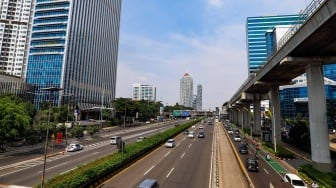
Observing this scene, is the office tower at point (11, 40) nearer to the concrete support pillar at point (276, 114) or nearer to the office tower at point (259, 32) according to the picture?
the office tower at point (259, 32)

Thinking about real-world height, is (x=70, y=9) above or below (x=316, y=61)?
A: above

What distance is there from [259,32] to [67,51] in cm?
13594

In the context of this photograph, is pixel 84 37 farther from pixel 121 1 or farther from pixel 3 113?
→ pixel 3 113

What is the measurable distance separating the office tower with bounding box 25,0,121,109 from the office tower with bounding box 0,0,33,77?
56807 mm

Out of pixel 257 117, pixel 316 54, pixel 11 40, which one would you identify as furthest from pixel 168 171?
pixel 11 40

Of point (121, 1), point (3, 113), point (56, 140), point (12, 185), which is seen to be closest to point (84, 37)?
point (121, 1)

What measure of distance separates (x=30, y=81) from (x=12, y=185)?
105 m

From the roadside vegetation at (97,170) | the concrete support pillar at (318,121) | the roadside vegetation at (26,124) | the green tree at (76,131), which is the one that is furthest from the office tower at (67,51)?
the concrete support pillar at (318,121)

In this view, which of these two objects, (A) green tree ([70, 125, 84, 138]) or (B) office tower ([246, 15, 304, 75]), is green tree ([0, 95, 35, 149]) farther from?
(B) office tower ([246, 15, 304, 75])

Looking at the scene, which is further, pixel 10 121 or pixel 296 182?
pixel 10 121

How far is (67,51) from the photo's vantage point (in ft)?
368

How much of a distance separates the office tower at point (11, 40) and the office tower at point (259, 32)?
15895 cm

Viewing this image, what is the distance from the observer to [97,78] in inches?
5354

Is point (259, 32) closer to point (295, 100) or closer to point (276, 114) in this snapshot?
point (295, 100)
